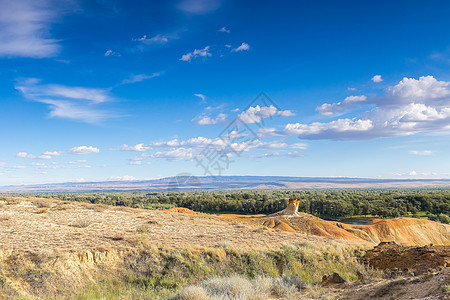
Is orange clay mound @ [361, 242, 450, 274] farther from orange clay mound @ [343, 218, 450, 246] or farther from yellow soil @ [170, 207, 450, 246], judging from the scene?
orange clay mound @ [343, 218, 450, 246]

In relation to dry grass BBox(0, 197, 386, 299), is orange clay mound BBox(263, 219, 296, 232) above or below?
below

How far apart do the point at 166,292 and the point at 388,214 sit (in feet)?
244

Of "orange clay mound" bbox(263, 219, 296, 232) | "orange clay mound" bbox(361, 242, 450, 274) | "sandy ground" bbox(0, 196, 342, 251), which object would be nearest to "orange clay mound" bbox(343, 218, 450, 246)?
"orange clay mound" bbox(263, 219, 296, 232)

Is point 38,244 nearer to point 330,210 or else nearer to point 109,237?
point 109,237

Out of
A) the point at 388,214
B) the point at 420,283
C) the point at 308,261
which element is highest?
the point at 420,283

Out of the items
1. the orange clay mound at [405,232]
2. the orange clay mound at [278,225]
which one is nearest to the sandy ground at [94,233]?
the orange clay mound at [278,225]

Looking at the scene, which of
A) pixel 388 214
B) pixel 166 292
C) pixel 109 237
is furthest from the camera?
pixel 388 214

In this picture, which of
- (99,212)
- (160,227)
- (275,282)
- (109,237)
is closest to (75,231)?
(109,237)

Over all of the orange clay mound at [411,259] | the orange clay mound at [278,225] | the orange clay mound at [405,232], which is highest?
the orange clay mound at [411,259]

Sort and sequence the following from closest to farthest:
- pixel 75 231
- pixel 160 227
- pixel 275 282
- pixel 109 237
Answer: pixel 275 282, pixel 109 237, pixel 75 231, pixel 160 227

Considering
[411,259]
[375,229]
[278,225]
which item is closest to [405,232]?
[375,229]

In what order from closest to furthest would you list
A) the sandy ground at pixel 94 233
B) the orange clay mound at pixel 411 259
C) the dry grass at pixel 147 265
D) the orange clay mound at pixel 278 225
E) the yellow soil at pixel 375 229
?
the dry grass at pixel 147 265 < the orange clay mound at pixel 411 259 < the sandy ground at pixel 94 233 < the orange clay mound at pixel 278 225 < the yellow soil at pixel 375 229

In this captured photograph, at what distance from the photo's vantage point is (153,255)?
38.0 feet

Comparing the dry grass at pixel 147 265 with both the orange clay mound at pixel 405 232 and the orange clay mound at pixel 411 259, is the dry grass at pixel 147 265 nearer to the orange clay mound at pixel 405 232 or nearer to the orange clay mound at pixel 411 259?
the orange clay mound at pixel 411 259
